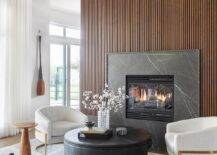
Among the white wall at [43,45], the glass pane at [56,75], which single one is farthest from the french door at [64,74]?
the white wall at [43,45]

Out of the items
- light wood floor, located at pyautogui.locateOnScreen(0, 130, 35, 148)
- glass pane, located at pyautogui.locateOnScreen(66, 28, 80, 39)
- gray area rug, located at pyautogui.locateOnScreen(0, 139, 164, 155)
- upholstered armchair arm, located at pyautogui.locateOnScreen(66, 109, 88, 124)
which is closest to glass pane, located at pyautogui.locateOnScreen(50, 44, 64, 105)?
glass pane, located at pyautogui.locateOnScreen(66, 28, 80, 39)

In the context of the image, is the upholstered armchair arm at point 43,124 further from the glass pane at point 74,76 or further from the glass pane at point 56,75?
the glass pane at point 74,76

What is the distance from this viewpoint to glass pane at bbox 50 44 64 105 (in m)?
8.71

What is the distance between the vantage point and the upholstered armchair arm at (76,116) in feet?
17.3

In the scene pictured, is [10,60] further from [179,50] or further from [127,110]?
[179,50]

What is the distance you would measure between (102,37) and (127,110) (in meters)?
1.47

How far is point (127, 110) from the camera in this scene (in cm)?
545

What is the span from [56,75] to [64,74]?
31 centimetres

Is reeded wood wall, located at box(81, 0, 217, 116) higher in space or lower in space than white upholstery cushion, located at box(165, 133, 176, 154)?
higher

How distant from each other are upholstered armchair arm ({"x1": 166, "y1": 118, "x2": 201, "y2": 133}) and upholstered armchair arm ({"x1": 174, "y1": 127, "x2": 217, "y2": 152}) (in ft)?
2.34

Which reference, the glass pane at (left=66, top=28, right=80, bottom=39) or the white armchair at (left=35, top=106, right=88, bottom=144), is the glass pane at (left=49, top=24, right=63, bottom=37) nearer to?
the glass pane at (left=66, top=28, right=80, bottom=39)

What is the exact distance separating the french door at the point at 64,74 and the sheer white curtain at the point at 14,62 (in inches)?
83.9

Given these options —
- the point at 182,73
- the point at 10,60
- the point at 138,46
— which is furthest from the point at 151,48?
the point at 10,60

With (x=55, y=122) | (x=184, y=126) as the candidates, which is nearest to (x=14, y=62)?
(x=55, y=122)
